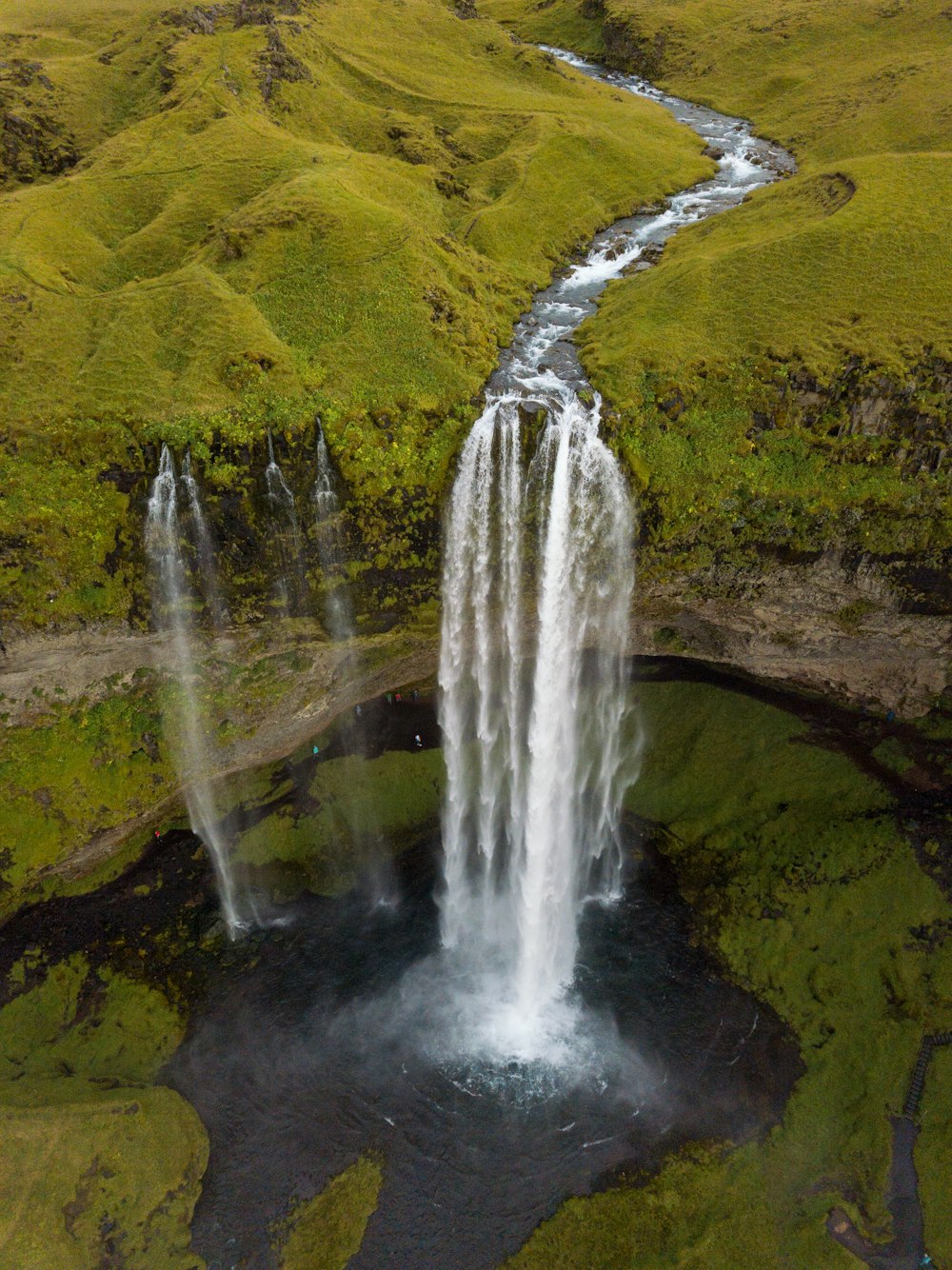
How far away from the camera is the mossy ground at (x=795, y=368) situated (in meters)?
21.9

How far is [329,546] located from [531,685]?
971 cm

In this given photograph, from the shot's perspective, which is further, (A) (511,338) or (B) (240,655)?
(A) (511,338)

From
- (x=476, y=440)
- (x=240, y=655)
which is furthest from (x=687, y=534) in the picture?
(x=240, y=655)

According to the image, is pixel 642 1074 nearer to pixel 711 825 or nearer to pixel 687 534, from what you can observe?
pixel 711 825

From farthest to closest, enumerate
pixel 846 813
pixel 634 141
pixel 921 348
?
pixel 634 141 → pixel 846 813 → pixel 921 348

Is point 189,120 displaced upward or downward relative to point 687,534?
upward

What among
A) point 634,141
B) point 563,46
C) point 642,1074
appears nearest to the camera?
point 642,1074

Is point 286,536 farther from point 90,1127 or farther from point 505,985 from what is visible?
point 90,1127

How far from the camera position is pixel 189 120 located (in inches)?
1414

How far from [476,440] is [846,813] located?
19.4 m

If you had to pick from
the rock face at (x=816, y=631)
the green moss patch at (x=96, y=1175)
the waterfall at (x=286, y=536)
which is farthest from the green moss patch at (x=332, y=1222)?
the rock face at (x=816, y=631)

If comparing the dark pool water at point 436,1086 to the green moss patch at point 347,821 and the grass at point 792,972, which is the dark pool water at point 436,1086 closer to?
the grass at point 792,972

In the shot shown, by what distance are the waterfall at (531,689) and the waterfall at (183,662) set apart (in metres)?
8.21

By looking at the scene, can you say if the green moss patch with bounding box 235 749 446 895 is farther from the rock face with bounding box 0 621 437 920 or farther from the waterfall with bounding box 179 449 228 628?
the waterfall with bounding box 179 449 228 628
